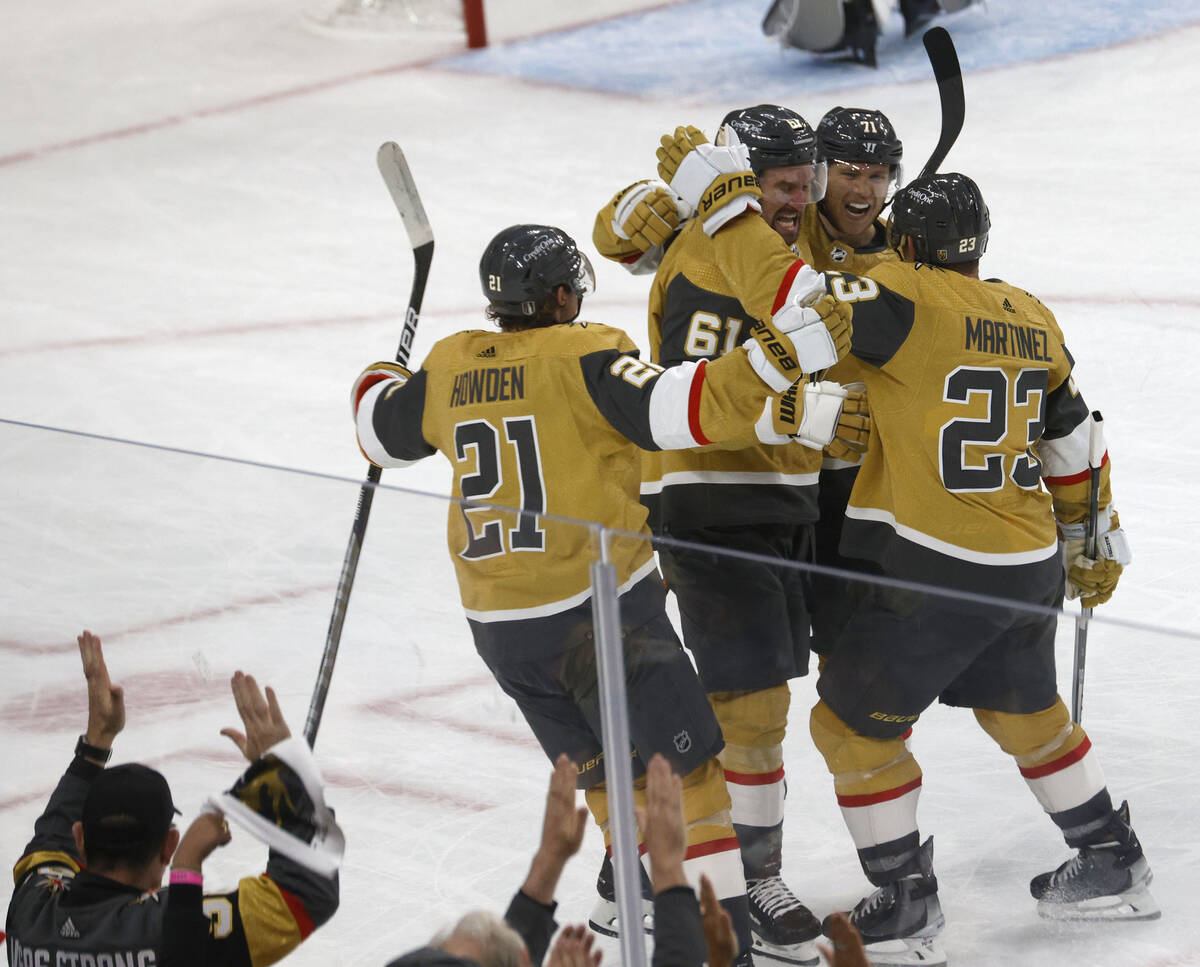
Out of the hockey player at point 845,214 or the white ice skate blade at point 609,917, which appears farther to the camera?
the hockey player at point 845,214

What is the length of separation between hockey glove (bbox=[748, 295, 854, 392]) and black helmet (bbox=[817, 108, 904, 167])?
2.26 ft

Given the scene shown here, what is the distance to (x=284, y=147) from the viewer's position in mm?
8070

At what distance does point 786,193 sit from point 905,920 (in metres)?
1.27

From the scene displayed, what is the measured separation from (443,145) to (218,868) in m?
6.06

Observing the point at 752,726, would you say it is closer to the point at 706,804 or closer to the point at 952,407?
the point at 706,804

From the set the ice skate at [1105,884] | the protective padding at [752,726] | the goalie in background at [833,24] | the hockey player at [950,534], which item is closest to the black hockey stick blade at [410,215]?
the hockey player at [950,534]

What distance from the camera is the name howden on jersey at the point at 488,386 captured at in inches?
97.9

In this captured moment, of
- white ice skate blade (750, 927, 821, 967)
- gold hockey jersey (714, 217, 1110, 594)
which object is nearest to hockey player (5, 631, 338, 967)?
white ice skate blade (750, 927, 821, 967)

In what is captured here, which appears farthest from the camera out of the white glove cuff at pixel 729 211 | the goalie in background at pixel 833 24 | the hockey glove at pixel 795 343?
the goalie in background at pixel 833 24

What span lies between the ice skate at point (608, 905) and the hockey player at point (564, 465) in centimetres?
10

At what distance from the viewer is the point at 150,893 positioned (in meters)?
2.12

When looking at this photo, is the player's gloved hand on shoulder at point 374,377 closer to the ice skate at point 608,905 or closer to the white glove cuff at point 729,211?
the white glove cuff at point 729,211

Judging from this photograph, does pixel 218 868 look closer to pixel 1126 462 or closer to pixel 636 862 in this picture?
pixel 636 862

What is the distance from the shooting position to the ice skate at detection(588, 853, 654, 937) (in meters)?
2.10
